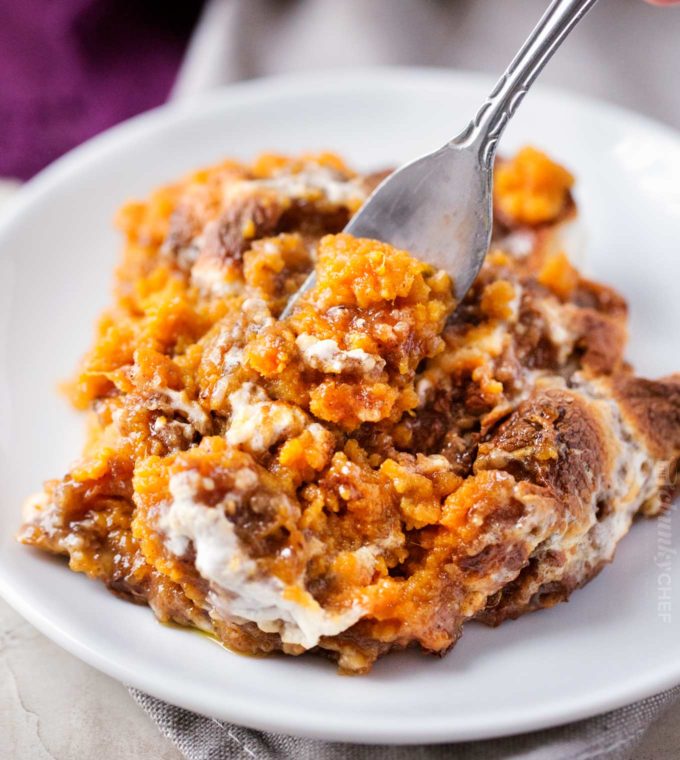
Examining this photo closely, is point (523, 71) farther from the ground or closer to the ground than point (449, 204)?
farther from the ground

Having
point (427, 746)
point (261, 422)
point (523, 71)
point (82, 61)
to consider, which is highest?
point (523, 71)

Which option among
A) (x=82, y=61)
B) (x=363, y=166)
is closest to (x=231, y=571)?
(x=363, y=166)

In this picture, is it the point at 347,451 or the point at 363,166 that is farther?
the point at 363,166

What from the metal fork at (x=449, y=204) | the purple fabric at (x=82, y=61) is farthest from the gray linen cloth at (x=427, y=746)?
the purple fabric at (x=82, y=61)

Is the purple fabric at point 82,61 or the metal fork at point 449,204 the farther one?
the purple fabric at point 82,61

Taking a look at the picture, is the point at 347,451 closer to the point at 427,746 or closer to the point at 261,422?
the point at 261,422

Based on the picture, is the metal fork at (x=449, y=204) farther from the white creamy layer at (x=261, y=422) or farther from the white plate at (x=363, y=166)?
the white plate at (x=363, y=166)

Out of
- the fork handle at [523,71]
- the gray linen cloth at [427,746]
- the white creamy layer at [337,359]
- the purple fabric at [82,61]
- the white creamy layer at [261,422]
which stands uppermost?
the fork handle at [523,71]
